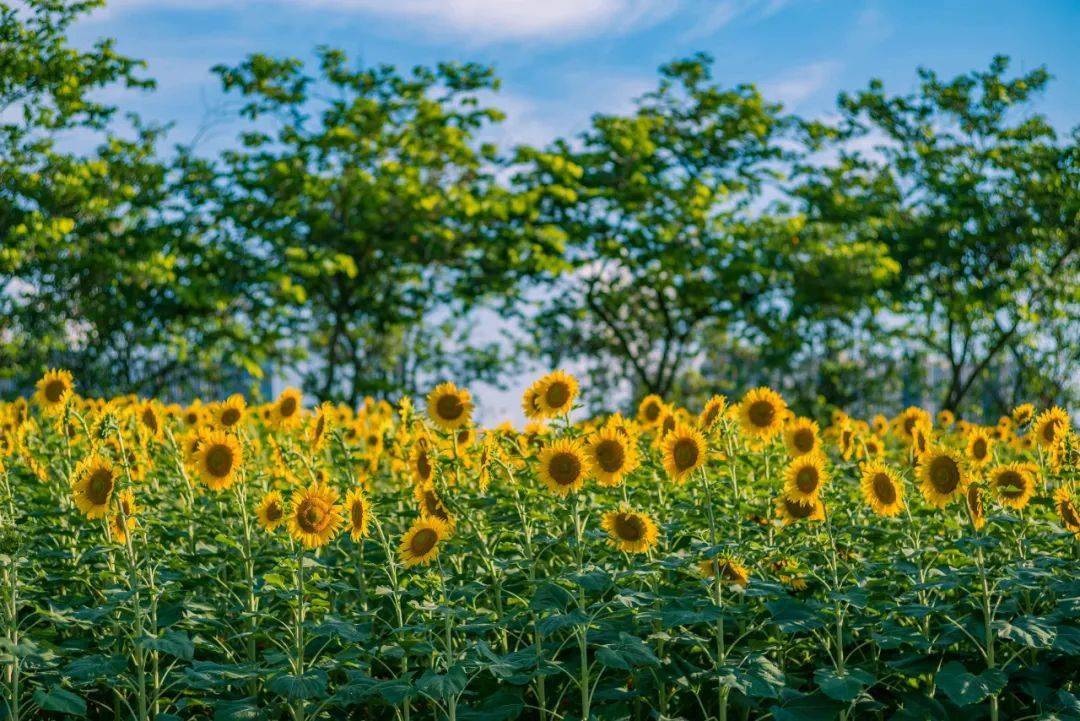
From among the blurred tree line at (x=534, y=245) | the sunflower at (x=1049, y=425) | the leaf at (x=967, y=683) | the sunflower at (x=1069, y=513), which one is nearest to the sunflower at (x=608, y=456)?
the leaf at (x=967, y=683)

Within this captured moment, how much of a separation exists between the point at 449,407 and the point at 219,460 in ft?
2.71

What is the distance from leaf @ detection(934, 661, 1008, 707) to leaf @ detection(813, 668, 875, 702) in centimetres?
22

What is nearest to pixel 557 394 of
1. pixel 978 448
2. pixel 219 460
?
pixel 219 460

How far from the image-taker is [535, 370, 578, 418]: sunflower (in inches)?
153

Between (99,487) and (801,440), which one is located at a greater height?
(801,440)

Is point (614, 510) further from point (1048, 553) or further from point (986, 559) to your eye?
point (1048, 553)

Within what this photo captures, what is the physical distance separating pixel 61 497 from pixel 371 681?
7.66ft

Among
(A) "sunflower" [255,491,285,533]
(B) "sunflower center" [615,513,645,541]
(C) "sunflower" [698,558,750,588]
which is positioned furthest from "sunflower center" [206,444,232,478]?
(C) "sunflower" [698,558,750,588]

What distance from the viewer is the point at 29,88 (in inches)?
462

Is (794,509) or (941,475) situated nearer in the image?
(941,475)

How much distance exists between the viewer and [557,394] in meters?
3.90

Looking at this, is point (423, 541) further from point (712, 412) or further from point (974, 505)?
point (974, 505)

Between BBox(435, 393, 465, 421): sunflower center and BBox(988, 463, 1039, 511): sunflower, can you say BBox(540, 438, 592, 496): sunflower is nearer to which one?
BBox(435, 393, 465, 421): sunflower center

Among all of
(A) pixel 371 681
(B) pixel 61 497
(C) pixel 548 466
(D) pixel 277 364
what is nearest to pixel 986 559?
(C) pixel 548 466
